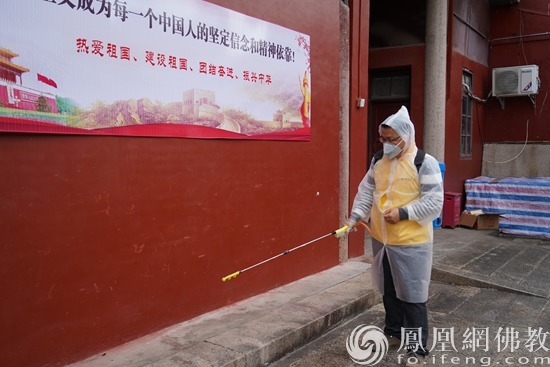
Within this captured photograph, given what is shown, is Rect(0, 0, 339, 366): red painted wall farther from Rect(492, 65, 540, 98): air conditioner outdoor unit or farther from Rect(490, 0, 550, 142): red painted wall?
Rect(490, 0, 550, 142): red painted wall

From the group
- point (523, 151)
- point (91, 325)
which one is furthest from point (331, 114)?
point (523, 151)

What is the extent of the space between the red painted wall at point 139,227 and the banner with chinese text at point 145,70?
138 mm

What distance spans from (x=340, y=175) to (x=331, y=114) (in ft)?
2.56

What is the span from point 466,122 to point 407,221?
7.82 metres

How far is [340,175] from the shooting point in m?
5.97

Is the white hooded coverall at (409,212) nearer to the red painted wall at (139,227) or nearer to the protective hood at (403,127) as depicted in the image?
the protective hood at (403,127)

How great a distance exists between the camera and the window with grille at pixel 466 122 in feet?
33.0

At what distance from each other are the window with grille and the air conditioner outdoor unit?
2.18 feet

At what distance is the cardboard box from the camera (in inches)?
354

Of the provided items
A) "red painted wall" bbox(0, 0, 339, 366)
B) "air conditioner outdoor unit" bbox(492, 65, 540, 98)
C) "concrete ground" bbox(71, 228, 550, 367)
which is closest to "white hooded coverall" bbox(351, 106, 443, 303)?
"concrete ground" bbox(71, 228, 550, 367)

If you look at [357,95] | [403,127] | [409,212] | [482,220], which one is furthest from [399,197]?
[482,220]

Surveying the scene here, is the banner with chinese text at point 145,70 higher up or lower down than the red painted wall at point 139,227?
higher up

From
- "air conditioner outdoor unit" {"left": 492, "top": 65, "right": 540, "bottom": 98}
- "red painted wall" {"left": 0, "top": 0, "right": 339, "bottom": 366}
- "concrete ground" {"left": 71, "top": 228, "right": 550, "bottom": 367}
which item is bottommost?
"concrete ground" {"left": 71, "top": 228, "right": 550, "bottom": 367}

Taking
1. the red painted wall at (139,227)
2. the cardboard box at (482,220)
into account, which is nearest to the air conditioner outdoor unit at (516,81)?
the cardboard box at (482,220)
